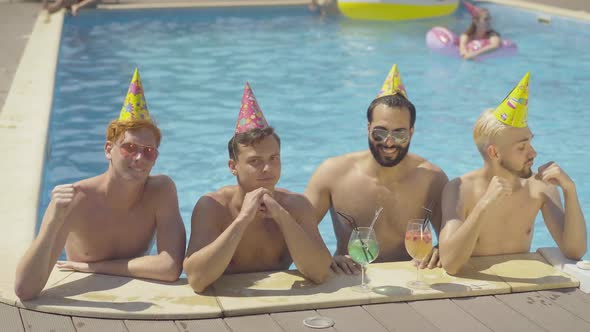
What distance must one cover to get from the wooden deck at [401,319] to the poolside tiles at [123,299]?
40mm

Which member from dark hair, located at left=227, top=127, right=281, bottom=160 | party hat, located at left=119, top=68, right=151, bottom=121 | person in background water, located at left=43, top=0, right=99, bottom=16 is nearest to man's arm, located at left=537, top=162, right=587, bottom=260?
dark hair, located at left=227, top=127, right=281, bottom=160

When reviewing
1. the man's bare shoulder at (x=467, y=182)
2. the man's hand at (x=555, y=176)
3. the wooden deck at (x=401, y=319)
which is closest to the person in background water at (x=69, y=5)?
the man's bare shoulder at (x=467, y=182)

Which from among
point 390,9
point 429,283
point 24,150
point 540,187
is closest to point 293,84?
point 390,9

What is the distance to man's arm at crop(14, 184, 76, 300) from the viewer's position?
13.7 ft

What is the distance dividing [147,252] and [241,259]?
0.53 m

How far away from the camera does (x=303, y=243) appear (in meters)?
4.43

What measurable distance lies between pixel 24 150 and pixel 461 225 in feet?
13.0

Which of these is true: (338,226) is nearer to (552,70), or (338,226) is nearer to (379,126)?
(379,126)

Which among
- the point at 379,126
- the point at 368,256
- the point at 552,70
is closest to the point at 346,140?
the point at 552,70

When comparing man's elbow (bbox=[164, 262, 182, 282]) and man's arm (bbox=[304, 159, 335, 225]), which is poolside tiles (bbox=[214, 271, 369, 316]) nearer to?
man's elbow (bbox=[164, 262, 182, 282])

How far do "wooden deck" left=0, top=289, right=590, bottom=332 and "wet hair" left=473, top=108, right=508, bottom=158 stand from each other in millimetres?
877

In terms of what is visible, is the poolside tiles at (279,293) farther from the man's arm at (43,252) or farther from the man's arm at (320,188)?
the man's arm at (43,252)

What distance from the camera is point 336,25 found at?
682 inches

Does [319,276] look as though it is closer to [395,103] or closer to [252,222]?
[252,222]
